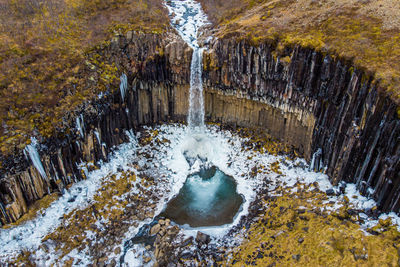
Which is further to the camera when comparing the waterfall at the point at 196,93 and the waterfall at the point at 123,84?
the waterfall at the point at 196,93

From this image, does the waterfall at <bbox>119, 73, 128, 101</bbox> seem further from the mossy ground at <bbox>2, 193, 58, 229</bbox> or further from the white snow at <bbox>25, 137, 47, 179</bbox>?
the mossy ground at <bbox>2, 193, 58, 229</bbox>

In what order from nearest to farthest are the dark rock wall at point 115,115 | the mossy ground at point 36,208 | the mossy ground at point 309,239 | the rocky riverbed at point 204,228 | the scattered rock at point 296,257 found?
the mossy ground at point 309,239
the scattered rock at point 296,257
the rocky riverbed at point 204,228
the mossy ground at point 36,208
the dark rock wall at point 115,115

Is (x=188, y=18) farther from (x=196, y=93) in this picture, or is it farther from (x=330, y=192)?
(x=330, y=192)

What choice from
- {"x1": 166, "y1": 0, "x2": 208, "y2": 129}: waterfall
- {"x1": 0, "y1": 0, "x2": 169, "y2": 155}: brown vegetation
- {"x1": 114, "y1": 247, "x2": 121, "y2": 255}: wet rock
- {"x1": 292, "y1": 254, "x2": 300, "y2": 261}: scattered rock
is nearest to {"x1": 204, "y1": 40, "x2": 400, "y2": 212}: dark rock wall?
{"x1": 166, "y1": 0, "x2": 208, "y2": 129}: waterfall

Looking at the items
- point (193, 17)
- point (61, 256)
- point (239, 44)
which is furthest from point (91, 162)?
point (193, 17)

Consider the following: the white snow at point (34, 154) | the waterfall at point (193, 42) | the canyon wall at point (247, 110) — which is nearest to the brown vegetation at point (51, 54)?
the white snow at point (34, 154)

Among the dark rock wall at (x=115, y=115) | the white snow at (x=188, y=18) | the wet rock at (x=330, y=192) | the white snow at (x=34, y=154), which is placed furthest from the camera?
the white snow at (x=188, y=18)

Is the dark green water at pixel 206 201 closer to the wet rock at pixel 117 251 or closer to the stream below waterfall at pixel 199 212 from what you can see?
the stream below waterfall at pixel 199 212
